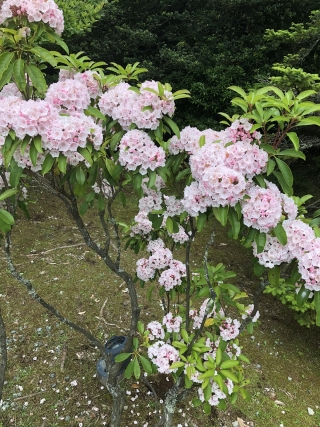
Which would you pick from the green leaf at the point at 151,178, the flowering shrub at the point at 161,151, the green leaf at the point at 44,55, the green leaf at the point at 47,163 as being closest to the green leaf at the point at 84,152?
the flowering shrub at the point at 161,151

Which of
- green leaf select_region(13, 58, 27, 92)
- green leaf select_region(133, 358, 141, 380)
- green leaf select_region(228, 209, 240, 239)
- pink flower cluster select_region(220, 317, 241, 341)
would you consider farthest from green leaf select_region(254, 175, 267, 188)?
green leaf select_region(133, 358, 141, 380)

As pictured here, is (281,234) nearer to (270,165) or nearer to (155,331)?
(270,165)

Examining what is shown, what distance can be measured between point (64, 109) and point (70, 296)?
2.27 metres

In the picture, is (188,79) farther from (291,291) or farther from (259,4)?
(291,291)

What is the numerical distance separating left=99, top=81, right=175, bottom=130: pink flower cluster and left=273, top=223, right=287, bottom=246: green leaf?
2.11ft

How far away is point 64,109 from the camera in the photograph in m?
1.45

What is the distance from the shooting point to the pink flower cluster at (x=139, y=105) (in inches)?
56.7

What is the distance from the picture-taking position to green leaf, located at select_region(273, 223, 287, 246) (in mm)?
1303

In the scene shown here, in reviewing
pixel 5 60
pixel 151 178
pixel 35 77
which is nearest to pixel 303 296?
pixel 151 178

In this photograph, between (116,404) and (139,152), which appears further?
(116,404)

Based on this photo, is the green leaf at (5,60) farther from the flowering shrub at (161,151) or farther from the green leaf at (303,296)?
the green leaf at (303,296)

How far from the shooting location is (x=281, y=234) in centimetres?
131

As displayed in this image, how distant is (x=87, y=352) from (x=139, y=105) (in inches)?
80.9

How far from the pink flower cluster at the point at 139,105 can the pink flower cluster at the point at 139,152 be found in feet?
0.21
